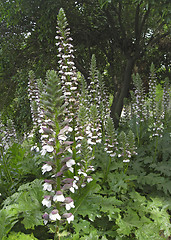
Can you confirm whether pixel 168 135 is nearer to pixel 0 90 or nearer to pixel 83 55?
pixel 83 55

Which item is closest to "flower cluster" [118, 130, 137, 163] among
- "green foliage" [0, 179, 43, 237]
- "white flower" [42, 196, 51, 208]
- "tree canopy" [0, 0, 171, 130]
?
"green foliage" [0, 179, 43, 237]

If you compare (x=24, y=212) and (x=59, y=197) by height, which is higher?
(x=59, y=197)

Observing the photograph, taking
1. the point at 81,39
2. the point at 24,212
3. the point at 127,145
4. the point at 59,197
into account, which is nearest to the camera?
the point at 59,197

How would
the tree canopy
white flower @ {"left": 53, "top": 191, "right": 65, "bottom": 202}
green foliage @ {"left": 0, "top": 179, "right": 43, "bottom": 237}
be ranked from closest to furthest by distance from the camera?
white flower @ {"left": 53, "top": 191, "right": 65, "bottom": 202} → green foliage @ {"left": 0, "top": 179, "right": 43, "bottom": 237} → the tree canopy

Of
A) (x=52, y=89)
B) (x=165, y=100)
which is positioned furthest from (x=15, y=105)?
(x=52, y=89)

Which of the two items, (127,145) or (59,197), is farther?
(127,145)

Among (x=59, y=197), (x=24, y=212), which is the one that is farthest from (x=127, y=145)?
(x=59, y=197)

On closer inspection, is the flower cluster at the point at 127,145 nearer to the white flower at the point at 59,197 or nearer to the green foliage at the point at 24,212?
the green foliage at the point at 24,212

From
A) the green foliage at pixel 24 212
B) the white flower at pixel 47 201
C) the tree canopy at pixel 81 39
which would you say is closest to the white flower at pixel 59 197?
the white flower at pixel 47 201

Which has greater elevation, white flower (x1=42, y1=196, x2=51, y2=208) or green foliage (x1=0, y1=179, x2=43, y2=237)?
white flower (x1=42, y1=196, x2=51, y2=208)

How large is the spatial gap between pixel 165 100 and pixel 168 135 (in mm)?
1156

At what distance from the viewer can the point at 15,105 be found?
870cm

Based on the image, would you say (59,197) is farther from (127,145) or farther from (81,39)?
(81,39)

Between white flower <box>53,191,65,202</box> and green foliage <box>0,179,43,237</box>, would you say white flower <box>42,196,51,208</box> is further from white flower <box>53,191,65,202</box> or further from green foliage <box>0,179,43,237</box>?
green foliage <box>0,179,43,237</box>
